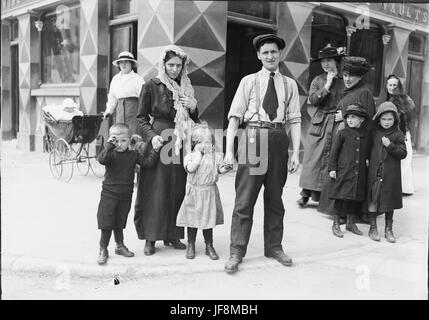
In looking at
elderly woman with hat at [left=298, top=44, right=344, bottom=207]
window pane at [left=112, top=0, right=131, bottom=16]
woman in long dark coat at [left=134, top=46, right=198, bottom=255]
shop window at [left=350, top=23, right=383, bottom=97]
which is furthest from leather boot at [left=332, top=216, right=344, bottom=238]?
shop window at [left=350, top=23, right=383, bottom=97]

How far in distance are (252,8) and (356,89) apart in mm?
3904

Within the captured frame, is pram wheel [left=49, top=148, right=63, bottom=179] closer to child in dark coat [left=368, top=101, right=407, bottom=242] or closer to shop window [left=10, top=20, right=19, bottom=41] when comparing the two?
child in dark coat [left=368, top=101, right=407, bottom=242]

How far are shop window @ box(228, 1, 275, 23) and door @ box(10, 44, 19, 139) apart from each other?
6.93m

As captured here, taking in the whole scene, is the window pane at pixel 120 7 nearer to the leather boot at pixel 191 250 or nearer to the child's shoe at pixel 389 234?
the leather boot at pixel 191 250

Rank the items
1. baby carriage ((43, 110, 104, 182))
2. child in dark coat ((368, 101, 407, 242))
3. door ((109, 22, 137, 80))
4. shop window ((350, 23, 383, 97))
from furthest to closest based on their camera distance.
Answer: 1. shop window ((350, 23, 383, 97))
2. door ((109, 22, 137, 80))
3. baby carriage ((43, 110, 104, 182))
4. child in dark coat ((368, 101, 407, 242))

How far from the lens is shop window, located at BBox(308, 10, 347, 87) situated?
32.3 feet

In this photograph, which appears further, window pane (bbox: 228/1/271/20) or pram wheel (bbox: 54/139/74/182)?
window pane (bbox: 228/1/271/20)

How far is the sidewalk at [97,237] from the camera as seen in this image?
A: 160 inches

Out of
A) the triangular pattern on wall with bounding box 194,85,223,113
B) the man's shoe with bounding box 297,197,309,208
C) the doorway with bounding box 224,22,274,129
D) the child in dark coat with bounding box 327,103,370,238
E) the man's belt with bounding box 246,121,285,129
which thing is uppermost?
the doorway with bounding box 224,22,274,129

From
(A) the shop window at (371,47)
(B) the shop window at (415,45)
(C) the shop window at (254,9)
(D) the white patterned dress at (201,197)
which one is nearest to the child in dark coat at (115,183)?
(D) the white patterned dress at (201,197)

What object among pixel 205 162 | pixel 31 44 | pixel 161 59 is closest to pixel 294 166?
pixel 205 162

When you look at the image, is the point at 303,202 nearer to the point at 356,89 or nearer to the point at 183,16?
the point at 356,89

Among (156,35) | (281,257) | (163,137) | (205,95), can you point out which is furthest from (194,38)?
(281,257)

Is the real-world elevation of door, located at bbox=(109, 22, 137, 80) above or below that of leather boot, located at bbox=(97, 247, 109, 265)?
above
